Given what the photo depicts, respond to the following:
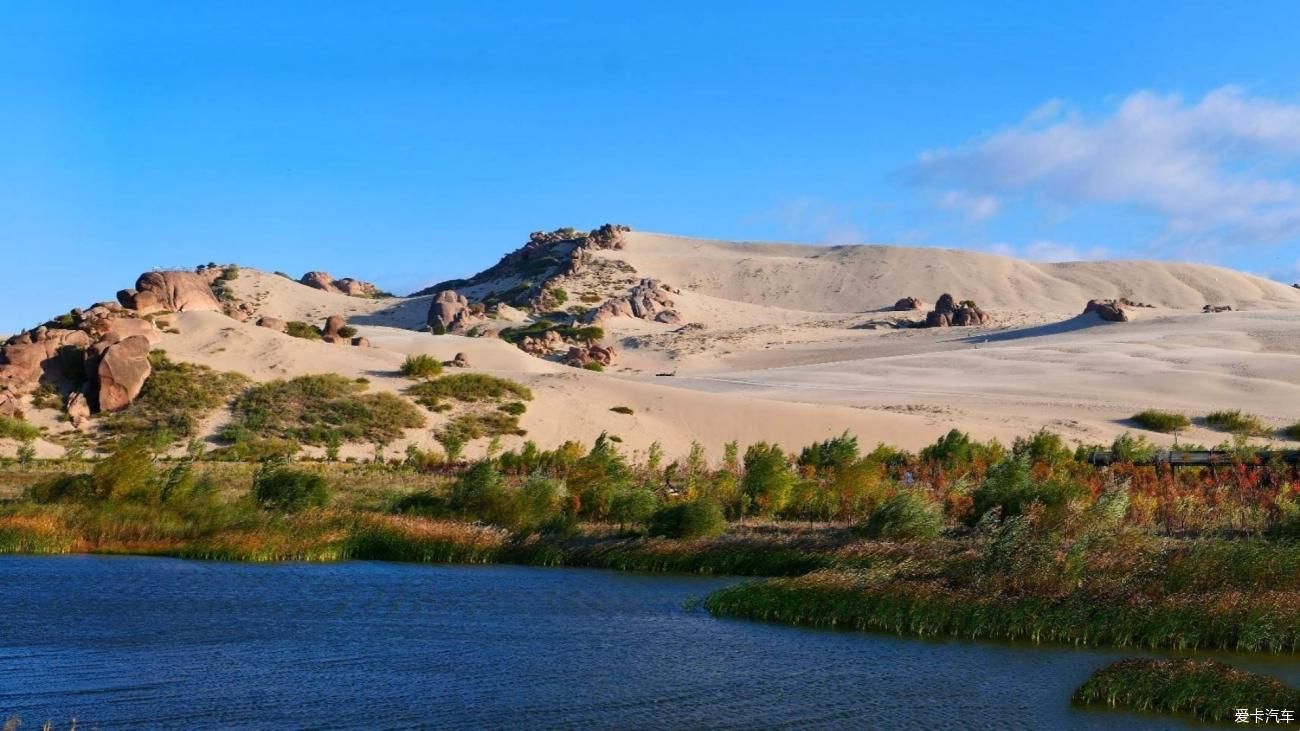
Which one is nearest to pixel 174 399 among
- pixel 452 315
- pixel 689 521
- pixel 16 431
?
pixel 16 431

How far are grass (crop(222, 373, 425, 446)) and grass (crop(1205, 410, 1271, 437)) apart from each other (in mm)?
33208

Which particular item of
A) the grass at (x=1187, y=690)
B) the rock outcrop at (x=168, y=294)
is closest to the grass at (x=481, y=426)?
the rock outcrop at (x=168, y=294)

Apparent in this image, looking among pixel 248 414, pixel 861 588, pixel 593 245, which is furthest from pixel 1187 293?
pixel 861 588

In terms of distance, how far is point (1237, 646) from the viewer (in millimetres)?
17844

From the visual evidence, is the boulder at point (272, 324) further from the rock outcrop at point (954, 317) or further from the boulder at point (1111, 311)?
the boulder at point (1111, 311)

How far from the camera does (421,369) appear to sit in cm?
5819

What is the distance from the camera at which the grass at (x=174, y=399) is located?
1914 inches

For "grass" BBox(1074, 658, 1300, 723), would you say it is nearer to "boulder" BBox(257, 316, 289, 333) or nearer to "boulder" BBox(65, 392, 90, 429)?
"boulder" BBox(65, 392, 90, 429)

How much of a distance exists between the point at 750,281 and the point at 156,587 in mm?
125087

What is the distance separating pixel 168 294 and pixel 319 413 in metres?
16.5

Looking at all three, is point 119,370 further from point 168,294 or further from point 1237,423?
point 1237,423

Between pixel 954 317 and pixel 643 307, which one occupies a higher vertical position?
pixel 643 307

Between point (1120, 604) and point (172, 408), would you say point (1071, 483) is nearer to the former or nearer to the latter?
point (1120, 604)

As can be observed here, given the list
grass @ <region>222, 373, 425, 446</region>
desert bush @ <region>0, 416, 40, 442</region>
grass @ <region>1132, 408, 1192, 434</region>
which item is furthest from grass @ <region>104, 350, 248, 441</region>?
A: grass @ <region>1132, 408, 1192, 434</region>
